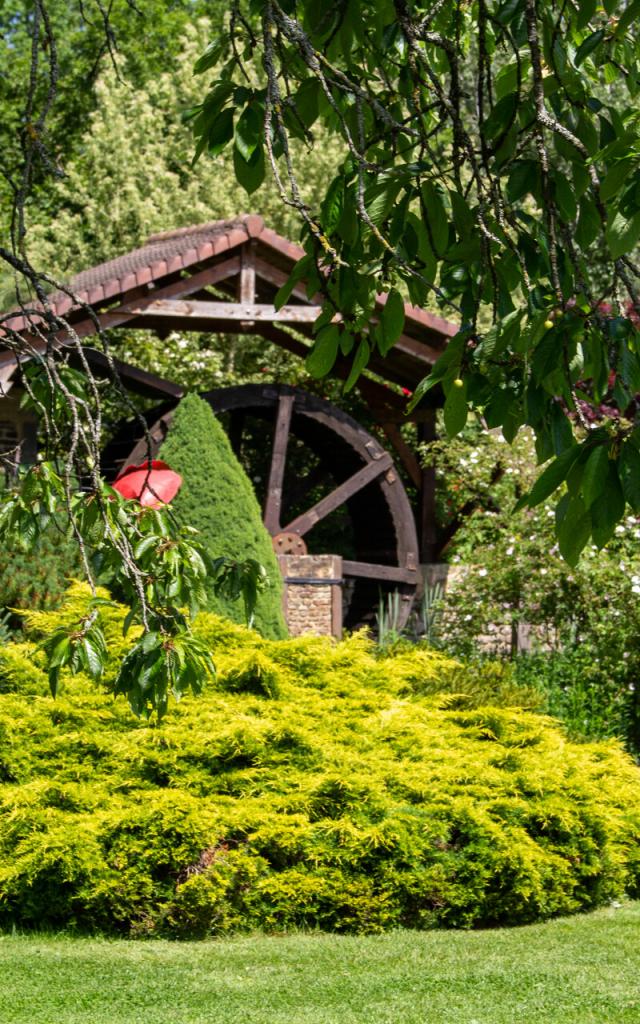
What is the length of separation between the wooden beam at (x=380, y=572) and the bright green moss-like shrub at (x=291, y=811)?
6387mm

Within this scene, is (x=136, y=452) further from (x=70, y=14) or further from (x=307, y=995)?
(x=70, y=14)

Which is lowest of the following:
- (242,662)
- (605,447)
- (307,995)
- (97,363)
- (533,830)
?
(307,995)

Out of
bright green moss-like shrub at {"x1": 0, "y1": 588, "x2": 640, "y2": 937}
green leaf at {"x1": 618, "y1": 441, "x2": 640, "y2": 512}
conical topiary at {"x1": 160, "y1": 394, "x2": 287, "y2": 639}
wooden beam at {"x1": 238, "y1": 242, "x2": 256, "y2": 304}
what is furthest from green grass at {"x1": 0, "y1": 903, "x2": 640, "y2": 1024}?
wooden beam at {"x1": 238, "y1": 242, "x2": 256, "y2": 304}

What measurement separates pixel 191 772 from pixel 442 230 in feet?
12.3

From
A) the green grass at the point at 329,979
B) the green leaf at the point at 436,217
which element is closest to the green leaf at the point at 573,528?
the green leaf at the point at 436,217

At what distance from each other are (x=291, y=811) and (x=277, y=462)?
26.1 ft

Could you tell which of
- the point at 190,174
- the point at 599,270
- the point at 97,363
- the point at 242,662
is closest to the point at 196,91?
the point at 190,174

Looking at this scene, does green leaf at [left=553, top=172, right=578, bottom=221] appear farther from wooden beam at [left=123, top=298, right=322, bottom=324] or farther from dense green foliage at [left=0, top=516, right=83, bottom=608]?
wooden beam at [left=123, top=298, right=322, bottom=324]

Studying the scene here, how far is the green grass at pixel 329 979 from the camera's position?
4.43 m

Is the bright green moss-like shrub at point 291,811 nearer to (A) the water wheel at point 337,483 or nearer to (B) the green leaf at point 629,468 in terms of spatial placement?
(B) the green leaf at point 629,468

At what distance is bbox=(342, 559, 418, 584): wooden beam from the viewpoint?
531 inches

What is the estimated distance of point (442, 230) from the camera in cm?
282

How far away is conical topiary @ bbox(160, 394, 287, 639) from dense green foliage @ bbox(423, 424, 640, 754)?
5.22 feet

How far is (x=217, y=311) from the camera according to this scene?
11.8 meters
